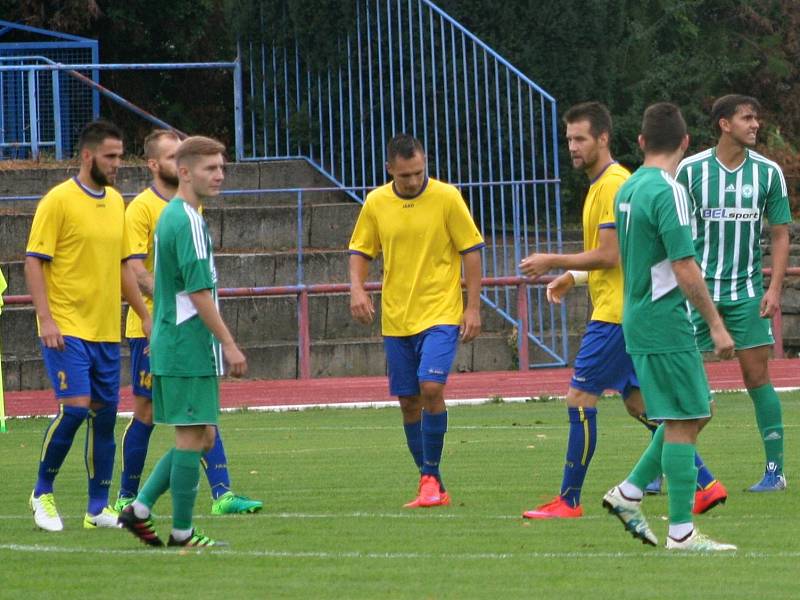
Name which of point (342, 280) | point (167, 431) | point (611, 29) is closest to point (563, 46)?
point (611, 29)

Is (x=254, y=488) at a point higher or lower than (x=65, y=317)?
lower

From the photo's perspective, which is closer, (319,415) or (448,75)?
(319,415)

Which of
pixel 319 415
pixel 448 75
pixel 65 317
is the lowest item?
pixel 319 415

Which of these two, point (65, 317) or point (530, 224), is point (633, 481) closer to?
point (65, 317)

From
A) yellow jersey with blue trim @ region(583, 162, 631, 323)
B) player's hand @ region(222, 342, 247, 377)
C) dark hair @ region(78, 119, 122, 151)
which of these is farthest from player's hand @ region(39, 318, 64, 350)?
yellow jersey with blue trim @ region(583, 162, 631, 323)

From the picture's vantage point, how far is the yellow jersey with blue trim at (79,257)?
964 centimetres

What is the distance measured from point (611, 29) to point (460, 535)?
60.4ft

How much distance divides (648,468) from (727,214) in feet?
8.77

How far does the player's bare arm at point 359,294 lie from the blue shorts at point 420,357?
10.9 inches

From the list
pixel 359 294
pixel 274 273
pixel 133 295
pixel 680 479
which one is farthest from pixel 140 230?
pixel 274 273

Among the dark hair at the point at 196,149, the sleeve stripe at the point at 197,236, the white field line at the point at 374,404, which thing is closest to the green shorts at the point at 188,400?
the sleeve stripe at the point at 197,236

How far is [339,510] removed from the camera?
1008 cm

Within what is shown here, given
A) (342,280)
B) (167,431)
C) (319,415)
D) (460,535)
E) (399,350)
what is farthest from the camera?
(342,280)

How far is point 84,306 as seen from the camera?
31.8 feet
